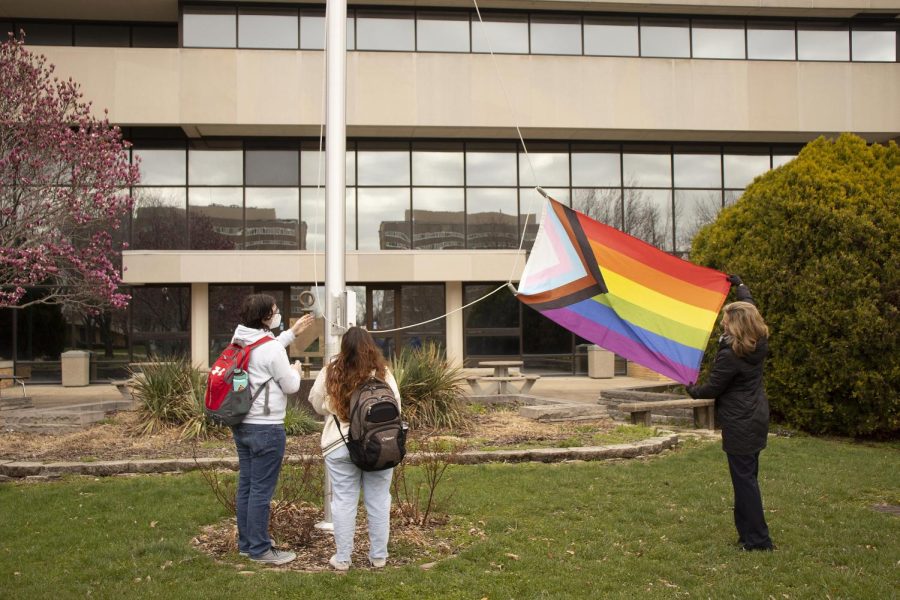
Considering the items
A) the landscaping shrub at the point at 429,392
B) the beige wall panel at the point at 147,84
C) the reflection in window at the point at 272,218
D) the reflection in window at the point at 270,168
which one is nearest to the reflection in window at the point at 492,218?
the reflection in window at the point at 272,218

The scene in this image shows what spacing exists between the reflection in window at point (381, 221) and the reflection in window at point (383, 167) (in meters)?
Answer: 0.30

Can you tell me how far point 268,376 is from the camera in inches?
228

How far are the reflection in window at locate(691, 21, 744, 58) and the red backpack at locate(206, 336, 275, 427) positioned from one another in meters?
21.2

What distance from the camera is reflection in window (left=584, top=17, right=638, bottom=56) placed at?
923 inches

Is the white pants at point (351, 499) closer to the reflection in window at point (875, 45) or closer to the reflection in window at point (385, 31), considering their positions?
the reflection in window at point (385, 31)

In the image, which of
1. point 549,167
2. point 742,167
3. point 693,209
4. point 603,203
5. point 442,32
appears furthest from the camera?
point 742,167

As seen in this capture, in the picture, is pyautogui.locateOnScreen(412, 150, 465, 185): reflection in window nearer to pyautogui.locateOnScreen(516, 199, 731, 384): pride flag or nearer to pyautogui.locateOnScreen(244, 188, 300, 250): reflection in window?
pyautogui.locateOnScreen(244, 188, 300, 250): reflection in window

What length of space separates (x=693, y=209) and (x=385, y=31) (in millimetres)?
10505

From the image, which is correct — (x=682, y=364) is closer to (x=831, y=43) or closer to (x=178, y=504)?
(x=178, y=504)

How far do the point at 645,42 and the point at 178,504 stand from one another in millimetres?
20236

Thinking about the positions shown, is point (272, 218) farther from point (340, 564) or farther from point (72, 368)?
point (340, 564)

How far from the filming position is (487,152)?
2394 centimetres

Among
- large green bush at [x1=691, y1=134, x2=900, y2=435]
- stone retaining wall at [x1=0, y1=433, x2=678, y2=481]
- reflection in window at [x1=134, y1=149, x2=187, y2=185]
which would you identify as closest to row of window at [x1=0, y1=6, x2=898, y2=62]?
reflection in window at [x1=134, y1=149, x2=187, y2=185]

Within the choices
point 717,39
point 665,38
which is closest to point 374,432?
point 665,38
